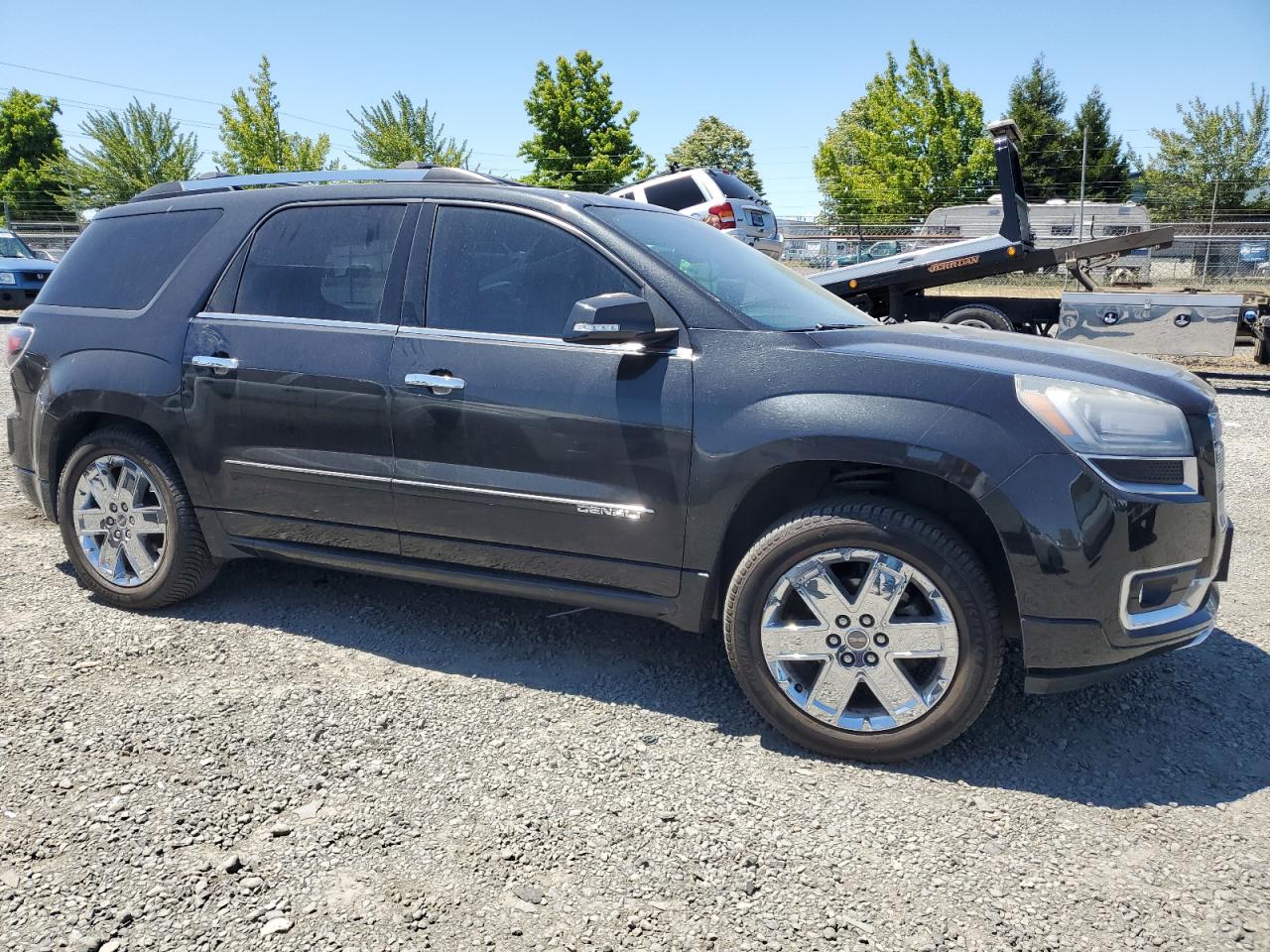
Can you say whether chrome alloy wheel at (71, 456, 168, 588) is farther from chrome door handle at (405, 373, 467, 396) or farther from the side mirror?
the side mirror

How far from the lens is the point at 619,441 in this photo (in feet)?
10.1

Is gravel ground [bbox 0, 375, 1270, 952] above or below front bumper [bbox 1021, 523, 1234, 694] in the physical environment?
below

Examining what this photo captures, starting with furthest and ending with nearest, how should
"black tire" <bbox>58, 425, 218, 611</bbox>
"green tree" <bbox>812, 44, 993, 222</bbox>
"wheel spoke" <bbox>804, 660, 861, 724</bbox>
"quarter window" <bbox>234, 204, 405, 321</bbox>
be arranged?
"green tree" <bbox>812, 44, 993, 222</bbox> → "black tire" <bbox>58, 425, 218, 611</bbox> → "quarter window" <bbox>234, 204, 405, 321</bbox> → "wheel spoke" <bbox>804, 660, 861, 724</bbox>

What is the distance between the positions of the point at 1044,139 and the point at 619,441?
180ft

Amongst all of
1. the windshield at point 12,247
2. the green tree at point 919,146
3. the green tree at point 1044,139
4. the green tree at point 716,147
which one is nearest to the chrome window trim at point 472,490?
the windshield at point 12,247

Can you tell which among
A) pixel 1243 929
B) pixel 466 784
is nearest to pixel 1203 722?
pixel 1243 929

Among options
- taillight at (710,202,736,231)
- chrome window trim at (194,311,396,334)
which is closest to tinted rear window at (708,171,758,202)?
taillight at (710,202,736,231)

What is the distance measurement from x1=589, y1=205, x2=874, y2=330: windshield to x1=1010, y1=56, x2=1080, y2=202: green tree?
1917 inches

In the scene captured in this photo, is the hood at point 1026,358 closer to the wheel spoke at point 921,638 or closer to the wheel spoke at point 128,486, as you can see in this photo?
the wheel spoke at point 921,638

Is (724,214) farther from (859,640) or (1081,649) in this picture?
(1081,649)

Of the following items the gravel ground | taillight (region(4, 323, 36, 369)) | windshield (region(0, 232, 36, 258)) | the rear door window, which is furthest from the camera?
windshield (region(0, 232, 36, 258))

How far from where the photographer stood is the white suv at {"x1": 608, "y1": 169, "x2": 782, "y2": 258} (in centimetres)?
1448

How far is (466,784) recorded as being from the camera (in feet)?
9.05

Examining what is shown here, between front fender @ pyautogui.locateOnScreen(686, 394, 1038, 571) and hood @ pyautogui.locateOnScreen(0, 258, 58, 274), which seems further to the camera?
hood @ pyautogui.locateOnScreen(0, 258, 58, 274)
